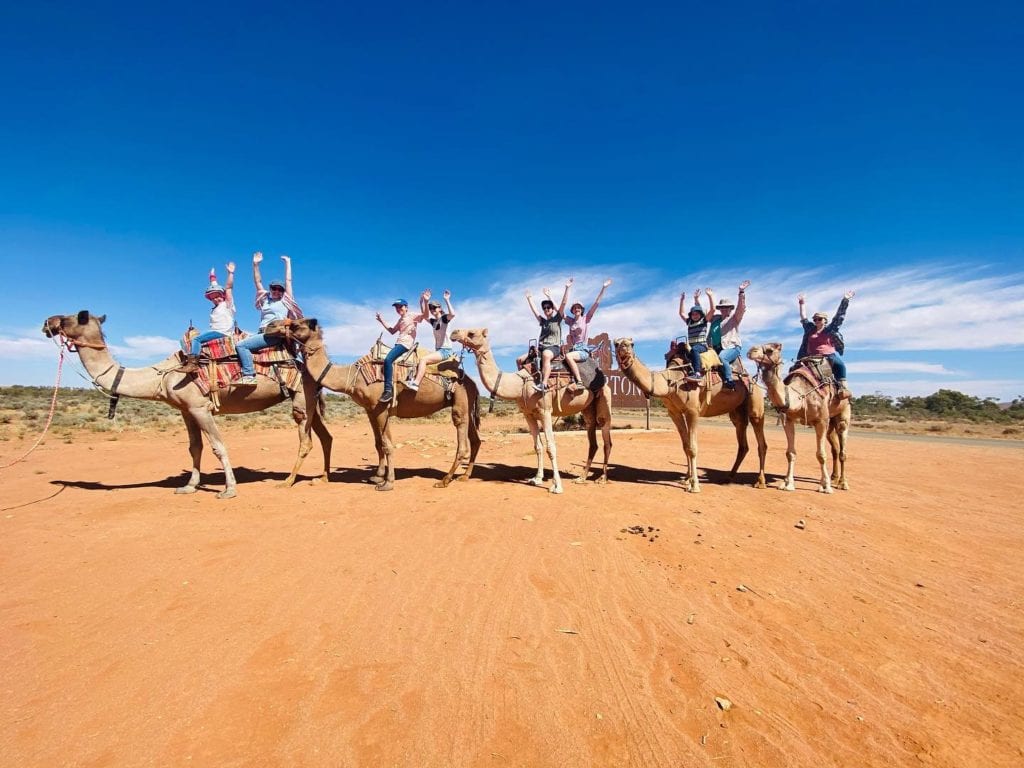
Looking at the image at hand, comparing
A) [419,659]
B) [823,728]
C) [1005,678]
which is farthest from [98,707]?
[1005,678]

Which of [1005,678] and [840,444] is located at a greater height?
[840,444]

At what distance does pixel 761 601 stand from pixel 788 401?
7.02 meters

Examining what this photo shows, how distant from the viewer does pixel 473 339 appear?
10344mm

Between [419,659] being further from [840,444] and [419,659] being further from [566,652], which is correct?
[840,444]

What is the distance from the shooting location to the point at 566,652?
13.2ft

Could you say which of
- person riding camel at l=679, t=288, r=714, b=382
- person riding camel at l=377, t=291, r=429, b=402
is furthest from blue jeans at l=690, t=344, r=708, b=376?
person riding camel at l=377, t=291, r=429, b=402

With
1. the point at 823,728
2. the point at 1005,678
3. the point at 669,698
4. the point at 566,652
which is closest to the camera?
the point at 823,728

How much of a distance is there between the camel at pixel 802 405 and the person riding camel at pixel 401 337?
7.36 meters

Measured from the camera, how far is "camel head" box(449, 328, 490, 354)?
10.2m

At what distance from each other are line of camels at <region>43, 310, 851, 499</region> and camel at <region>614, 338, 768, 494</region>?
2 centimetres

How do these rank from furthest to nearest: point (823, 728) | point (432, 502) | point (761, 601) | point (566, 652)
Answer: point (432, 502)
point (761, 601)
point (566, 652)
point (823, 728)

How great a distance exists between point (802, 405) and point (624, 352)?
443 centimetres

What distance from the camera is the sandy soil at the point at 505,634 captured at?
3059mm

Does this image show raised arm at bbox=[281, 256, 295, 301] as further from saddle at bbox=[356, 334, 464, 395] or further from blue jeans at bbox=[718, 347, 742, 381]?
blue jeans at bbox=[718, 347, 742, 381]
